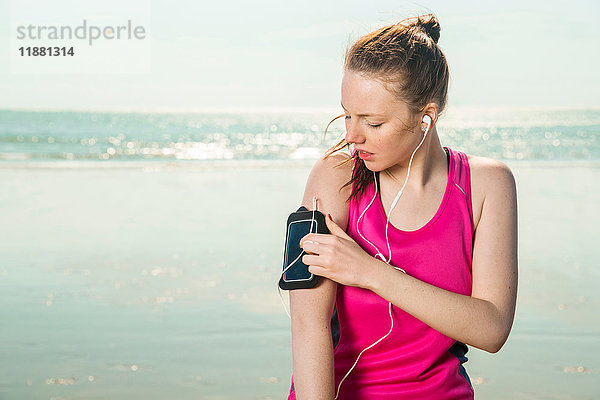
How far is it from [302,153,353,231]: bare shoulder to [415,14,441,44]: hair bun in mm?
345

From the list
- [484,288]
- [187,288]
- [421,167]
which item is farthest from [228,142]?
[484,288]

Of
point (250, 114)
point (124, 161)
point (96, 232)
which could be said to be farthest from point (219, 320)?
point (250, 114)

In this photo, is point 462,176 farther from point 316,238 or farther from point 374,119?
point 316,238

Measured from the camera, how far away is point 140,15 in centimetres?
2678

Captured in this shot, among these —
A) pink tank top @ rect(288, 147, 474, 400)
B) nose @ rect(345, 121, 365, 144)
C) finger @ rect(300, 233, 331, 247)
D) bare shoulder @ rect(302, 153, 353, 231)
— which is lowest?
pink tank top @ rect(288, 147, 474, 400)

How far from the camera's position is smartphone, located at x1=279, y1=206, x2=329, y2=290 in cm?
169

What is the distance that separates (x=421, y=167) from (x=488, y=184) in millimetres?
160

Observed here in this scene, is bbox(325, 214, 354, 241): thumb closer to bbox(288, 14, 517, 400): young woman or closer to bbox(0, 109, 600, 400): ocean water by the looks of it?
bbox(288, 14, 517, 400): young woman

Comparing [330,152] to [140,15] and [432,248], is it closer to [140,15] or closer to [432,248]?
[432,248]

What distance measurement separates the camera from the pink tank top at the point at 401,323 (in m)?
1.77

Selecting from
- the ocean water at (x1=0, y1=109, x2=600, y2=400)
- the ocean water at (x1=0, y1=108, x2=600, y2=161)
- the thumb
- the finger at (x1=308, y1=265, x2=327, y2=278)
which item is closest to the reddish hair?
the thumb

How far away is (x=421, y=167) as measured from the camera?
1.86 meters

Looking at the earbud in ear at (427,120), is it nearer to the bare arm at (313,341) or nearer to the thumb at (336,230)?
the thumb at (336,230)

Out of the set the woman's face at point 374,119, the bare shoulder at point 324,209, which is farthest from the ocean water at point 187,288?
the woman's face at point 374,119
